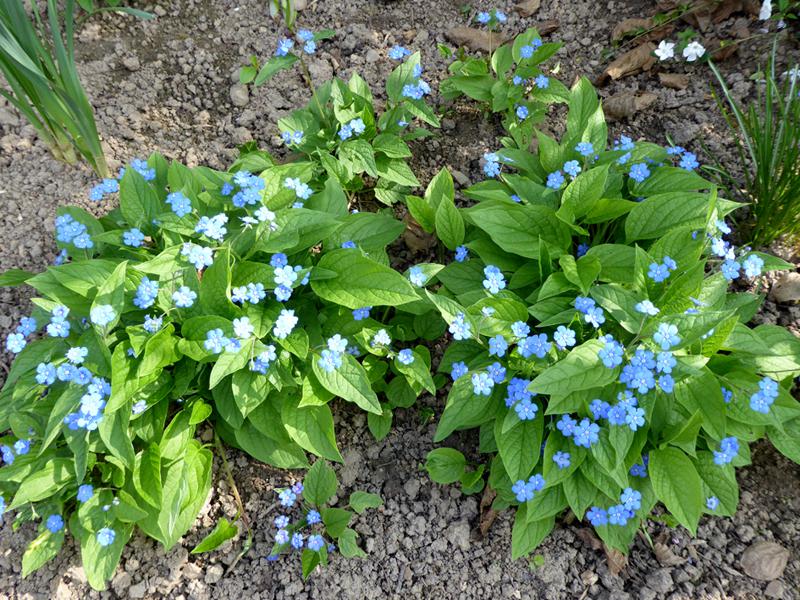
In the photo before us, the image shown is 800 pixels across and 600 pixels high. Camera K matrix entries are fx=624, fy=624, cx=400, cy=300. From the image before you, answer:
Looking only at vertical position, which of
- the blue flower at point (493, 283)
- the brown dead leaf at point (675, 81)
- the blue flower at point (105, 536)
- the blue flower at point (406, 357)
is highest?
the brown dead leaf at point (675, 81)

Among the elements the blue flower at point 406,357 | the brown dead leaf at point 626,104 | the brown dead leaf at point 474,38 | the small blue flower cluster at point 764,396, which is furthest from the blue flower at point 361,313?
the brown dead leaf at point 474,38

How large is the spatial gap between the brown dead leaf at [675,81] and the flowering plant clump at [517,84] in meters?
0.61

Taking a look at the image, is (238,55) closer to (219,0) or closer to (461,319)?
(219,0)

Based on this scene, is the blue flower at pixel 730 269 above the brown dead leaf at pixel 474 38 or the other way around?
the other way around

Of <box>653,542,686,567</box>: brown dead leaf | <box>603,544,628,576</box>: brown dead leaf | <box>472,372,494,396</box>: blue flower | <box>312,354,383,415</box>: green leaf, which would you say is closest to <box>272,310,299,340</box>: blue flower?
<box>312,354,383,415</box>: green leaf

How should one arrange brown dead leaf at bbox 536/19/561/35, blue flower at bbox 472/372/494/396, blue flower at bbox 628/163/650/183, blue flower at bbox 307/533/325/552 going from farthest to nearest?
1. brown dead leaf at bbox 536/19/561/35
2. blue flower at bbox 628/163/650/183
3. blue flower at bbox 307/533/325/552
4. blue flower at bbox 472/372/494/396

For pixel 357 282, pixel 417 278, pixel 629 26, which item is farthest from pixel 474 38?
pixel 357 282

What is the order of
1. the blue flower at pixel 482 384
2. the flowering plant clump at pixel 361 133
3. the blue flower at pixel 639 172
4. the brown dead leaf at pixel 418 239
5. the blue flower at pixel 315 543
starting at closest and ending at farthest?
the blue flower at pixel 482 384, the blue flower at pixel 315 543, the blue flower at pixel 639 172, the flowering plant clump at pixel 361 133, the brown dead leaf at pixel 418 239

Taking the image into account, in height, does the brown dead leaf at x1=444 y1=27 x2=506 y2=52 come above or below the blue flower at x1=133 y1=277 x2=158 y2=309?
above

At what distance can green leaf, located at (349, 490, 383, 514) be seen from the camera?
2.44 metres

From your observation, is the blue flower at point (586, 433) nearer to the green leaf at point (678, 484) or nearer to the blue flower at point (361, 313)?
the green leaf at point (678, 484)

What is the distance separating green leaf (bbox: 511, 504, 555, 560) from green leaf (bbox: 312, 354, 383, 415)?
2.35ft

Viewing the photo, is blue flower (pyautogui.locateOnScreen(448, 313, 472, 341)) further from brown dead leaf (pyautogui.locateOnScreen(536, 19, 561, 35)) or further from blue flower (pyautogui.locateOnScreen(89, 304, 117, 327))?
brown dead leaf (pyautogui.locateOnScreen(536, 19, 561, 35))

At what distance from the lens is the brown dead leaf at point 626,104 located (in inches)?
129
